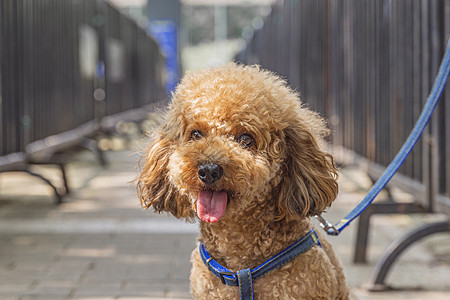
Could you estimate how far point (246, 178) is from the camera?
6.84ft

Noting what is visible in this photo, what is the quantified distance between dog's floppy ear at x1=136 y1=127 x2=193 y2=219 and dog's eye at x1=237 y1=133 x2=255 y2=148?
287 millimetres

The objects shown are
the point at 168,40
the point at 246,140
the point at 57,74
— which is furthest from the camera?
the point at 168,40

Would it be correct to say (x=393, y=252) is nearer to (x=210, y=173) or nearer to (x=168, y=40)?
(x=210, y=173)

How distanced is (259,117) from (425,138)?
85.6 inches

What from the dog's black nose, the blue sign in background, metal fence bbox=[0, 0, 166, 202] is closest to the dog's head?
the dog's black nose

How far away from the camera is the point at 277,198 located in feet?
7.54

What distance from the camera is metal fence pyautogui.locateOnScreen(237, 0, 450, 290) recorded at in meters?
3.89

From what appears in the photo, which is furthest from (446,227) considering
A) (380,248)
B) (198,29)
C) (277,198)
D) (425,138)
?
(198,29)

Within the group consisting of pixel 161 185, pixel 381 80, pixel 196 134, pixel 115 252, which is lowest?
pixel 115 252

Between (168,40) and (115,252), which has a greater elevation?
(168,40)

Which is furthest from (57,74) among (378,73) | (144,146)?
(144,146)

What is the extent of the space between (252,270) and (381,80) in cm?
341

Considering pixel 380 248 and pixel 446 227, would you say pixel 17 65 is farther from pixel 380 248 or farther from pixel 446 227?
pixel 446 227

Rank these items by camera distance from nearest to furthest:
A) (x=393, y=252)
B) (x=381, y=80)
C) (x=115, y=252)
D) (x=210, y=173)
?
1. (x=210, y=173)
2. (x=393, y=252)
3. (x=115, y=252)
4. (x=381, y=80)
